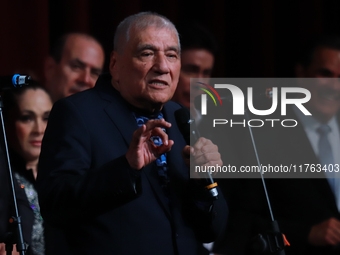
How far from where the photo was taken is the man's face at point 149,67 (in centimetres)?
142

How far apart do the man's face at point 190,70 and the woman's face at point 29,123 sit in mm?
708

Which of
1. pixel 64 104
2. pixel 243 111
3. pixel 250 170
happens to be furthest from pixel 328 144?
pixel 64 104

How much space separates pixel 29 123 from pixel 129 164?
1168 mm

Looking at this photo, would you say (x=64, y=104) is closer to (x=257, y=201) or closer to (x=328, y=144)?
(x=257, y=201)

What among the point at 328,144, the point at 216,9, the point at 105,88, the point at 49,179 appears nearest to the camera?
the point at 49,179

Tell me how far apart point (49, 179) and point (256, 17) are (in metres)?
2.52

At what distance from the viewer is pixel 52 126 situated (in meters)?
1.34

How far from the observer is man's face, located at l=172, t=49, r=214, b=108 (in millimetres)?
2367

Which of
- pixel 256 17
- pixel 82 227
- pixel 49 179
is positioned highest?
pixel 256 17

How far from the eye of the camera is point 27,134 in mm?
2143

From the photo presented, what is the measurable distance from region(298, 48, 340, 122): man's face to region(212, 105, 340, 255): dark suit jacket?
319 mm

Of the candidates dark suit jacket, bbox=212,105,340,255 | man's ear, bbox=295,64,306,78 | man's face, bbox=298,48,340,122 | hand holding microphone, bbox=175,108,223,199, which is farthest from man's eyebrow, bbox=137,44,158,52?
man's ear, bbox=295,64,306,78

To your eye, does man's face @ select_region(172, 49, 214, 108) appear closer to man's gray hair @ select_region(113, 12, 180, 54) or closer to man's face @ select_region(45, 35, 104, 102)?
man's face @ select_region(45, 35, 104, 102)

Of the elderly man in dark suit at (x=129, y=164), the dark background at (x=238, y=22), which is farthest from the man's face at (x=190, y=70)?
the elderly man in dark suit at (x=129, y=164)
